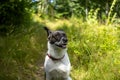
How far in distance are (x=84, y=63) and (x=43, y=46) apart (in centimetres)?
187

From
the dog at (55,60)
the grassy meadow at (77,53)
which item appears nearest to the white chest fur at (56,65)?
the dog at (55,60)

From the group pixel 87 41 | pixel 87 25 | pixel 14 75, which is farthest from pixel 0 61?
pixel 87 25

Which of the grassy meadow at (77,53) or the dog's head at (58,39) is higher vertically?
the dog's head at (58,39)

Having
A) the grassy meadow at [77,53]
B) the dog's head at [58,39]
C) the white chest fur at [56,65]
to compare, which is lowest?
the grassy meadow at [77,53]

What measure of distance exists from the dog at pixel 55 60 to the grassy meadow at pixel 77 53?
120 cm

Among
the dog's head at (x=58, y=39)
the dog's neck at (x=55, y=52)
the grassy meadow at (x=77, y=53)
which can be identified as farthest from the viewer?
the grassy meadow at (x=77, y=53)

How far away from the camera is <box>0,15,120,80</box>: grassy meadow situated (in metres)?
6.64

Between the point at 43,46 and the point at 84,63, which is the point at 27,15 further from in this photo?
the point at 84,63

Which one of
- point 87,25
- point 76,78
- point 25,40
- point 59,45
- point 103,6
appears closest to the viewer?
point 59,45

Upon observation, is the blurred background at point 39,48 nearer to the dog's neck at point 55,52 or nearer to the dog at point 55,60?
the dog at point 55,60

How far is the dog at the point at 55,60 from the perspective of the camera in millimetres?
5292

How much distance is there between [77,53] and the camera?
828 centimetres

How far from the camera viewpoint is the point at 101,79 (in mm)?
6477

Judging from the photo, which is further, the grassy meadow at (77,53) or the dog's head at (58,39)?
the grassy meadow at (77,53)
